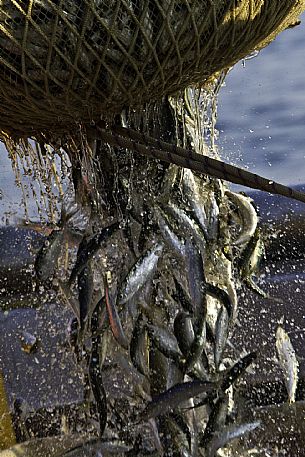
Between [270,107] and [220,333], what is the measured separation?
4474mm

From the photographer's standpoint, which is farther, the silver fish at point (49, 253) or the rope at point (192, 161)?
the silver fish at point (49, 253)

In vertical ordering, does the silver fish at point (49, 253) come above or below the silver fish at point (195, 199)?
below

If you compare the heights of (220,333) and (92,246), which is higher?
(92,246)

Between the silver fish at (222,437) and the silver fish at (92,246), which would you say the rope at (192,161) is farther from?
the silver fish at (222,437)

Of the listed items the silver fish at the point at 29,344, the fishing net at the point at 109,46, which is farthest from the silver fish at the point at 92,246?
the silver fish at the point at 29,344

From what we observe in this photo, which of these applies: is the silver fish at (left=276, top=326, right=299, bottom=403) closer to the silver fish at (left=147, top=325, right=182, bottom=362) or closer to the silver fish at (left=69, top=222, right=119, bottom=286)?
the silver fish at (left=147, top=325, right=182, bottom=362)

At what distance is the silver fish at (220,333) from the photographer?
1.46m

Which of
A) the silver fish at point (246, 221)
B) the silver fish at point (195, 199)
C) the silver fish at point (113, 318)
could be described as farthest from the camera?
the silver fish at point (246, 221)

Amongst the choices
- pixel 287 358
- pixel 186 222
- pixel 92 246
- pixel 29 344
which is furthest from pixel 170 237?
pixel 29 344

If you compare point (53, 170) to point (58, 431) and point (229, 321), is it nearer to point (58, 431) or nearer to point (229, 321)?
point (229, 321)

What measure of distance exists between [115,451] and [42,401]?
1.06 m

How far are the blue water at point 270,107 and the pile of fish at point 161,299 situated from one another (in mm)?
4030

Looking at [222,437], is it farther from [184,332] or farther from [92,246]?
[92,246]

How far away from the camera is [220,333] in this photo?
1.46 meters
